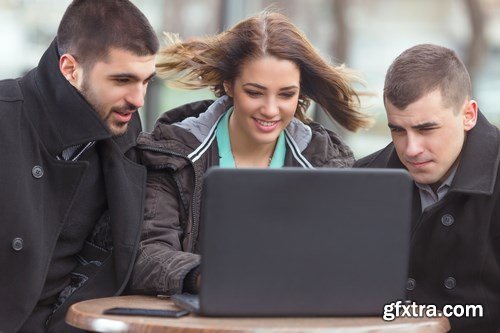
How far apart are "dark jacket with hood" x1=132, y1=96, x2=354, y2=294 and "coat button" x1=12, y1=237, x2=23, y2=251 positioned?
1.18 ft

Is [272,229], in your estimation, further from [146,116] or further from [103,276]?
[146,116]

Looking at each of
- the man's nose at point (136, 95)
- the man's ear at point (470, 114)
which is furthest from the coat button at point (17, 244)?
the man's ear at point (470, 114)

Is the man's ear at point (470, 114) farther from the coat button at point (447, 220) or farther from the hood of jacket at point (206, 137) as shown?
the hood of jacket at point (206, 137)

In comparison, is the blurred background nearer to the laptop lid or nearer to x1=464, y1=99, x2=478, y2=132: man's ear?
x1=464, y1=99, x2=478, y2=132: man's ear

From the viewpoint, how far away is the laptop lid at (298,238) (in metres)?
2.48

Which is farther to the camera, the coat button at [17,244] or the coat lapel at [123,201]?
the coat lapel at [123,201]

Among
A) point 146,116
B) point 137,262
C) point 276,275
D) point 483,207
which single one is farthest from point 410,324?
point 146,116

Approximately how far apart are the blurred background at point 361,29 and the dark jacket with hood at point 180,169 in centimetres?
469

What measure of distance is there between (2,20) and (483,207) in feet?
21.9

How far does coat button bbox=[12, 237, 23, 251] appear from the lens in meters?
3.09

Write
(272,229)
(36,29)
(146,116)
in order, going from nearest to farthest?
(272,229) → (146,116) → (36,29)

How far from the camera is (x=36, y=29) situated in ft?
29.1

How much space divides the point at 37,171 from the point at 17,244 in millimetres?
233

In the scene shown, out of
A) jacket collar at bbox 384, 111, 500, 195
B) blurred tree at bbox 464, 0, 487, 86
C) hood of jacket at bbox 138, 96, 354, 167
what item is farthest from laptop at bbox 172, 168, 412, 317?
blurred tree at bbox 464, 0, 487, 86
